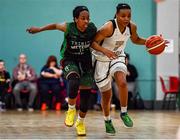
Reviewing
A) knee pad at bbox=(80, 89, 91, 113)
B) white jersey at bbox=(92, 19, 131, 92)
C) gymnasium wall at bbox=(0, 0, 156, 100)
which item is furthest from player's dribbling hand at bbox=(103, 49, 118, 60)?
gymnasium wall at bbox=(0, 0, 156, 100)

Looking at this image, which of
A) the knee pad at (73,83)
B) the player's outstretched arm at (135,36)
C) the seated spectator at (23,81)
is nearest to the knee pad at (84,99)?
the knee pad at (73,83)

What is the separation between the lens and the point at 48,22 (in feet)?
47.2

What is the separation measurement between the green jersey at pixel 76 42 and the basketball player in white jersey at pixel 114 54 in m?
0.11

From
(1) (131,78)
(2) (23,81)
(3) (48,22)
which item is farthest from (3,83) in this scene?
(1) (131,78)

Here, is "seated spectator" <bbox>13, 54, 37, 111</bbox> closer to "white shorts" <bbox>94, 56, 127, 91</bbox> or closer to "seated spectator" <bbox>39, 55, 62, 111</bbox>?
"seated spectator" <bbox>39, 55, 62, 111</bbox>

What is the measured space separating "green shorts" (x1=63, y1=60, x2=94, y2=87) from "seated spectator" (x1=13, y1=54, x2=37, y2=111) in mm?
6196

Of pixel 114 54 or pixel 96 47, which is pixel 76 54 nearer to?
pixel 96 47

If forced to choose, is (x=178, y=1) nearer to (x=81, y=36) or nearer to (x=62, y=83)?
(x=62, y=83)

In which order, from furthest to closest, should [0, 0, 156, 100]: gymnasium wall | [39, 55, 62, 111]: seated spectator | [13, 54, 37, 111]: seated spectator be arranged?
[0, 0, 156, 100]: gymnasium wall
[39, 55, 62, 111]: seated spectator
[13, 54, 37, 111]: seated spectator

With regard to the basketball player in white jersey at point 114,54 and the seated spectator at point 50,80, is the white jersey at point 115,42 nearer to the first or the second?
the basketball player in white jersey at point 114,54

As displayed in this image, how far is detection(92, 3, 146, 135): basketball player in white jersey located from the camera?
6.83 m

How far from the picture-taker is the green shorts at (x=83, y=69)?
6898 millimetres

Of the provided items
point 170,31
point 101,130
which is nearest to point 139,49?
point 170,31

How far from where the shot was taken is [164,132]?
7.49 metres
